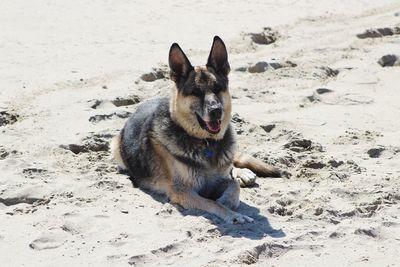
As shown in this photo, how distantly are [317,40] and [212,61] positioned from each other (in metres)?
5.72

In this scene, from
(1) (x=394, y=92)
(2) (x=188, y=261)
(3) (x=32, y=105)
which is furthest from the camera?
(1) (x=394, y=92)

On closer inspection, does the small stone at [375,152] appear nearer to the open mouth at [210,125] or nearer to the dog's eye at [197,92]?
the open mouth at [210,125]

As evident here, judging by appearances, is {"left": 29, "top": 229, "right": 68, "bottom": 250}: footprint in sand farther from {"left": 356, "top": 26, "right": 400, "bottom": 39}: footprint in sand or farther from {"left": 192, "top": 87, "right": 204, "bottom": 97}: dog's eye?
{"left": 356, "top": 26, "right": 400, "bottom": 39}: footprint in sand

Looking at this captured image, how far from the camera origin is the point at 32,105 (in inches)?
371

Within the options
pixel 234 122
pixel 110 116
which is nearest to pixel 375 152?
pixel 234 122

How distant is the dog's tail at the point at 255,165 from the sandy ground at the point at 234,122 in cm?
11

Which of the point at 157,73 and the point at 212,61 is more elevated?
the point at 212,61

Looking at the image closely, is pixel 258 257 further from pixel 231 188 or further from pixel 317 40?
pixel 317 40

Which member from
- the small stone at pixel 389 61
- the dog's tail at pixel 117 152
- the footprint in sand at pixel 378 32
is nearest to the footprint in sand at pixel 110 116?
the dog's tail at pixel 117 152

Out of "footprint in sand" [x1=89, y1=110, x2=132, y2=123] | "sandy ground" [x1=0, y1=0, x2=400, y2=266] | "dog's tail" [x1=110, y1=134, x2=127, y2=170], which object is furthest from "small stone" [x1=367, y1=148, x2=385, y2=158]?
"footprint in sand" [x1=89, y1=110, x2=132, y2=123]

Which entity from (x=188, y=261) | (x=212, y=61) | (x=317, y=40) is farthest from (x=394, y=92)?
(x=188, y=261)

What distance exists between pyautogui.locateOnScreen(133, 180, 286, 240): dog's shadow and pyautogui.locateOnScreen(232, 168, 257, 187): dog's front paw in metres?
0.52

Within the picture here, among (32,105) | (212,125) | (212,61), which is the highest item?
(212,61)

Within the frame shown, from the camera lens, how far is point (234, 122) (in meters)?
9.02
